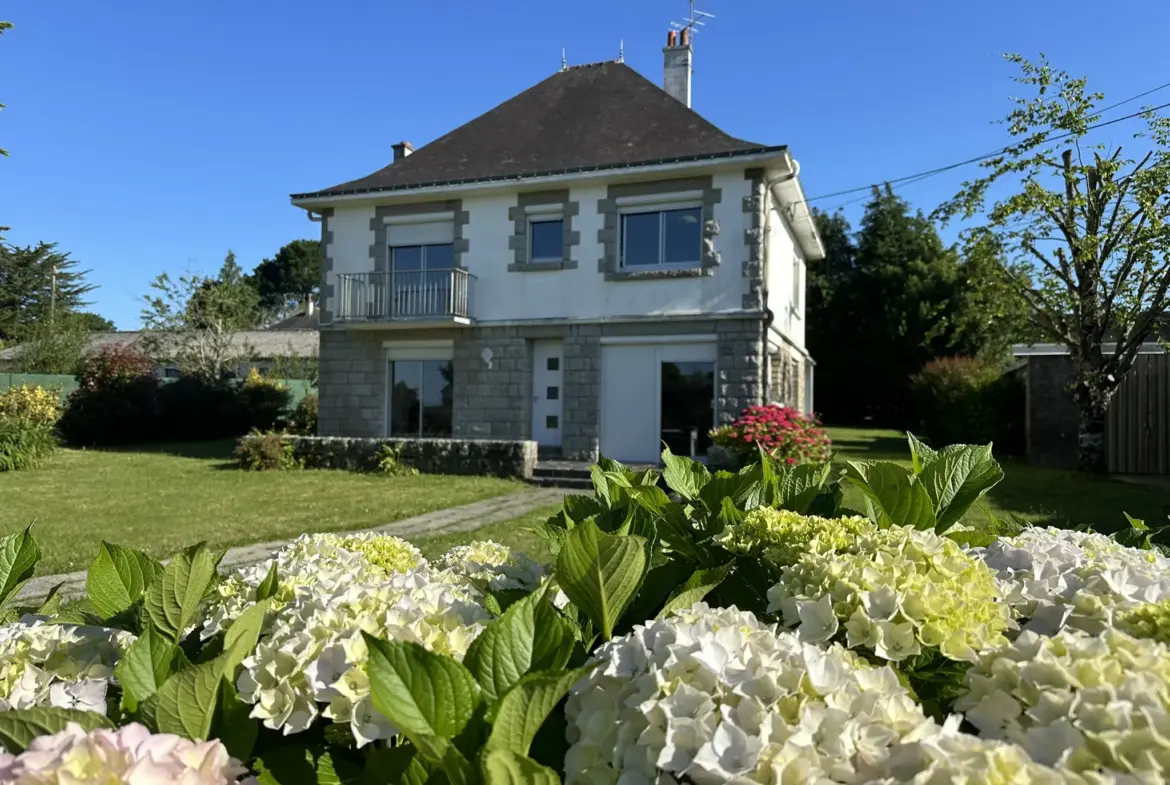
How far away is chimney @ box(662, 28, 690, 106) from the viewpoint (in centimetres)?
1550

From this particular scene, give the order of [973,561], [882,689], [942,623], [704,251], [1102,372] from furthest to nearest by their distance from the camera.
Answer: [704,251] → [1102,372] → [973,561] → [942,623] → [882,689]

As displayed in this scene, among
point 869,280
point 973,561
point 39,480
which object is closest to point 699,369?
point 39,480

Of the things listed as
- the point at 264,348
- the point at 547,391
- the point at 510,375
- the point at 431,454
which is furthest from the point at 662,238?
the point at 264,348

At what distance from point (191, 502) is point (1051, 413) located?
14408 mm

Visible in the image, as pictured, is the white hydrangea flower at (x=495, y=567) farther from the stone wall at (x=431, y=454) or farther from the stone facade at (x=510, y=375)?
the stone facade at (x=510, y=375)

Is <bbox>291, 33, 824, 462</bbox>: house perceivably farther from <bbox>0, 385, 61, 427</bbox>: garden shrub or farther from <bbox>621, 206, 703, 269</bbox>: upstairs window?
<bbox>0, 385, 61, 427</bbox>: garden shrub

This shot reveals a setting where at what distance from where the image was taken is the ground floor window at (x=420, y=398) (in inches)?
563

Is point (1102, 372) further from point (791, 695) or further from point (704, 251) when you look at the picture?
point (791, 695)

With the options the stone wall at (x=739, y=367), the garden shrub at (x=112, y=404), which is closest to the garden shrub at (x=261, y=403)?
the garden shrub at (x=112, y=404)

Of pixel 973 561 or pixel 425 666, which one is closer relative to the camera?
pixel 425 666

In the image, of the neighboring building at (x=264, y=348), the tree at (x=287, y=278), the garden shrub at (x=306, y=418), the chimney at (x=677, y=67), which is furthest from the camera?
the tree at (x=287, y=278)

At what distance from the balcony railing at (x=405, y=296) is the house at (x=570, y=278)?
0.13ft

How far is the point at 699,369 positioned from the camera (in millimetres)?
12789

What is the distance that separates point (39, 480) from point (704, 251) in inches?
451
